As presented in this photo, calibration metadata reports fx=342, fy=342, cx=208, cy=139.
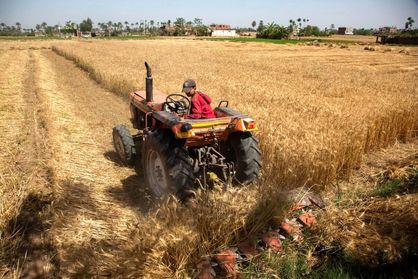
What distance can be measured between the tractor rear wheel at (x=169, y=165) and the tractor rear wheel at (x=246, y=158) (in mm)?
759

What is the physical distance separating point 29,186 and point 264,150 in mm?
3596

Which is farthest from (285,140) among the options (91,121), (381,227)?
(91,121)

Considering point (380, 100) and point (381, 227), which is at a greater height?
point (380, 100)

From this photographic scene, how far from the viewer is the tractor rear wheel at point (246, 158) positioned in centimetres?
455

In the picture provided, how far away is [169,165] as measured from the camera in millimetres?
4121

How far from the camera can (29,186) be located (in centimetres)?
496

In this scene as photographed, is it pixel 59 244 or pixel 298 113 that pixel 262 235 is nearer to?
pixel 59 244

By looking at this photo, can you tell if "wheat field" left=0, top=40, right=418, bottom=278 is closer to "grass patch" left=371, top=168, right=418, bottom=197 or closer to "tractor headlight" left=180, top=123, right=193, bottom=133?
"grass patch" left=371, top=168, right=418, bottom=197

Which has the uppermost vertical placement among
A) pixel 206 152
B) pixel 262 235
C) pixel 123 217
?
pixel 206 152

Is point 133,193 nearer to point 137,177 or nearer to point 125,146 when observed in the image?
point 137,177

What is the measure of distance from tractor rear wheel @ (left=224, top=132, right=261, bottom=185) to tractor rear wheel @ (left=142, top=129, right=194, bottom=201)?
29.9 inches

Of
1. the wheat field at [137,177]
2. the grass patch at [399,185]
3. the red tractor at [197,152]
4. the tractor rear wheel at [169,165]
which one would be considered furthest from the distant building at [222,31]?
the tractor rear wheel at [169,165]

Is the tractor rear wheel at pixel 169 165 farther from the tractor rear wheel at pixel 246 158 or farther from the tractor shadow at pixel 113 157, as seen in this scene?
the tractor shadow at pixel 113 157

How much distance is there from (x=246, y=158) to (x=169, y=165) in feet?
3.48
